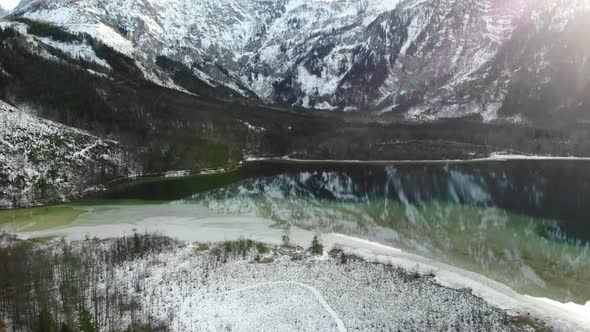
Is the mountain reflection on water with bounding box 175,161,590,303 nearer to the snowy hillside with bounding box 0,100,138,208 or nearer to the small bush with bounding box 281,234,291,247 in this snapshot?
the small bush with bounding box 281,234,291,247

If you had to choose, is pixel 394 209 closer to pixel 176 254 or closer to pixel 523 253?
pixel 523 253

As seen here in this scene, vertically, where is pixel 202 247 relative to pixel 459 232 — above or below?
above

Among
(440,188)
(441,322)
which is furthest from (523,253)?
(440,188)

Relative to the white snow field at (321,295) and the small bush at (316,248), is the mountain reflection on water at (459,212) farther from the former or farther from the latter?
the small bush at (316,248)

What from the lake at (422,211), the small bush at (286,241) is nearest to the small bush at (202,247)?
the small bush at (286,241)

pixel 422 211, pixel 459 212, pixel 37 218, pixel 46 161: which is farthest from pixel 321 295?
pixel 46 161

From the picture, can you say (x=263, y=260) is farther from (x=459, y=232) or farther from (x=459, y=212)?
(x=459, y=212)
